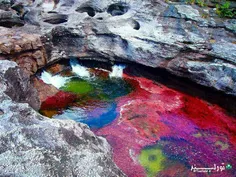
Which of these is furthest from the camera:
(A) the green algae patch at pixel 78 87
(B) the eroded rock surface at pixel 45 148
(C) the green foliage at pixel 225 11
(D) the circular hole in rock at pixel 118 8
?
(D) the circular hole in rock at pixel 118 8

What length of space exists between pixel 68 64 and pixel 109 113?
4.52 metres

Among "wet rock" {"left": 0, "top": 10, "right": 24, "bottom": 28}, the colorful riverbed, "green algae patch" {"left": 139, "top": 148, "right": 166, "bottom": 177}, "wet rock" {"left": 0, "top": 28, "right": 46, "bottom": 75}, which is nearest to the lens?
"green algae patch" {"left": 139, "top": 148, "right": 166, "bottom": 177}

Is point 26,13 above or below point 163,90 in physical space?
above

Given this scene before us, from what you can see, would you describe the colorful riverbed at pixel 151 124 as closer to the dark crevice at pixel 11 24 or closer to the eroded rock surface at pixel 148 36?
the eroded rock surface at pixel 148 36

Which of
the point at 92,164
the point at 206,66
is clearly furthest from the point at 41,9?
the point at 92,164

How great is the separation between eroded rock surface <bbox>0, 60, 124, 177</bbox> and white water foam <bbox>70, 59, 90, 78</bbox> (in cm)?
749

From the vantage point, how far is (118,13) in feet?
50.4

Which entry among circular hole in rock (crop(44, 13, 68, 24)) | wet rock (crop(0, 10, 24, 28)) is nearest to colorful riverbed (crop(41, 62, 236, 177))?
circular hole in rock (crop(44, 13, 68, 24))

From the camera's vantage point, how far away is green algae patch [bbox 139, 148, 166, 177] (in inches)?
335

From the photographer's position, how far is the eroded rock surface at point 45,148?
5.17 meters

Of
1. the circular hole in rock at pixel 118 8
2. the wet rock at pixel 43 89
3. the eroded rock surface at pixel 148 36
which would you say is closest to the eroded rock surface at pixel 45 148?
the wet rock at pixel 43 89

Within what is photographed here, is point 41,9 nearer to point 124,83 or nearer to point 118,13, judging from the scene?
point 118,13

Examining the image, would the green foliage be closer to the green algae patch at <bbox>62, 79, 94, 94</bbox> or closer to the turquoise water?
the turquoise water

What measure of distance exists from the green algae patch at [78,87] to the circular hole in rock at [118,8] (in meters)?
4.74
